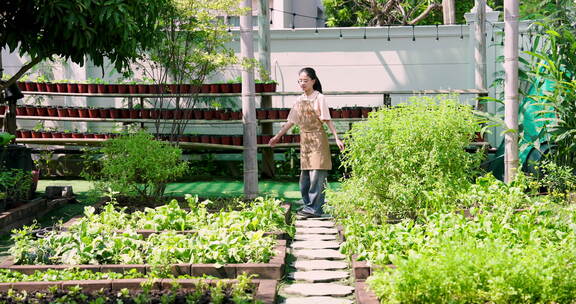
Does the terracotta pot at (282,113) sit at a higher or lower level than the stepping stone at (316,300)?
higher

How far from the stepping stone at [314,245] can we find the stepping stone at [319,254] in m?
0.13

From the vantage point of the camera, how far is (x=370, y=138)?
751 centimetres

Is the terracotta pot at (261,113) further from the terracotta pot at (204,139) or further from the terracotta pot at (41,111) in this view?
the terracotta pot at (41,111)

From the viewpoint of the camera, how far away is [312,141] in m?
9.30

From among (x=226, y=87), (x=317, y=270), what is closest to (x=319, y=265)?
(x=317, y=270)

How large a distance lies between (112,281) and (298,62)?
10.1m

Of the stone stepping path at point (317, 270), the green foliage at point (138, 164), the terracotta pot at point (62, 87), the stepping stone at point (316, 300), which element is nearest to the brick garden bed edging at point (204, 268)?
the stone stepping path at point (317, 270)

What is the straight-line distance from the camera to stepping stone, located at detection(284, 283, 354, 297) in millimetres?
5836

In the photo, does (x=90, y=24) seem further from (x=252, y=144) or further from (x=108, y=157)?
(x=252, y=144)

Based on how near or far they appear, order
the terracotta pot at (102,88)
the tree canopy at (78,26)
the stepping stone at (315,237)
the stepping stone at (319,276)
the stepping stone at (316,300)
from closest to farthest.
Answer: the stepping stone at (316,300)
the stepping stone at (319,276)
the tree canopy at (78,26)
the stepping stone at (315,237)
the terracotta pot at (102,88)

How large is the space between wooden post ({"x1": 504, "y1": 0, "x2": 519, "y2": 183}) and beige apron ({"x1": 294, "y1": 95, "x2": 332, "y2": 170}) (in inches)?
78.7

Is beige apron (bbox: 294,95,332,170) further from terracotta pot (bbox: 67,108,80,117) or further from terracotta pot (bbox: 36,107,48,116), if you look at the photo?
terracotta pot (bbox: 36,107,48,116)

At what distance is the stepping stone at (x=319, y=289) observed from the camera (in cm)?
584

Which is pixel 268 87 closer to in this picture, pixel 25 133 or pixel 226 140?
pixel 226 140
